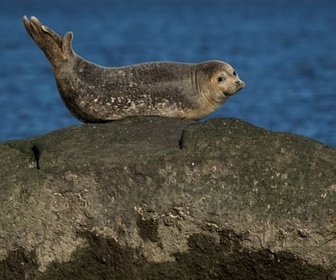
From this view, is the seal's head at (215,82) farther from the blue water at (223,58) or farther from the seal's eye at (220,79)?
the blue water at (223,58)

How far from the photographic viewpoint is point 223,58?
39250 millimetres

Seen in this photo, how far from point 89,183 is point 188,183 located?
59 cm

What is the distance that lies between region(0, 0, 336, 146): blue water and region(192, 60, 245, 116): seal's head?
9759 millimetres

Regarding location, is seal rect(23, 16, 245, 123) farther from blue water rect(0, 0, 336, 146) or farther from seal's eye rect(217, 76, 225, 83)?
blue water rect(0, 0, 336, 146)

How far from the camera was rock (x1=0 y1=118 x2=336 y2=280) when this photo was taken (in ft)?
26.0

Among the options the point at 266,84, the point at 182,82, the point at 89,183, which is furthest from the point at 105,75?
the point at 266,84

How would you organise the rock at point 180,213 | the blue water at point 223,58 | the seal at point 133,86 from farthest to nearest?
the blue water at point 223,58 → the seal at point 133,86 → the rock at point 180,213

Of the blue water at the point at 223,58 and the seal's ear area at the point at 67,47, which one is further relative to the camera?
the blue water at the point at 223,58

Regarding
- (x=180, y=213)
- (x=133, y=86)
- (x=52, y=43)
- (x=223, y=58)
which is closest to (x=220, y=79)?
(x=133, y=86)

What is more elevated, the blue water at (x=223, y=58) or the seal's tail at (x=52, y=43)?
the blue water at (x=223, y=58)

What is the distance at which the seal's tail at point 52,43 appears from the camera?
361 inches

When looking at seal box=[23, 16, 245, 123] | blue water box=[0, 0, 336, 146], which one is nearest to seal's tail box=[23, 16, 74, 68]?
seal box=[23, 16, 245, 123]

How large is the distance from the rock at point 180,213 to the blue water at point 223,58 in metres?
11.0

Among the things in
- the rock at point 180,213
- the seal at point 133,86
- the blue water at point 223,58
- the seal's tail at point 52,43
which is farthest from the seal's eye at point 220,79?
the blue water at point 223,58
